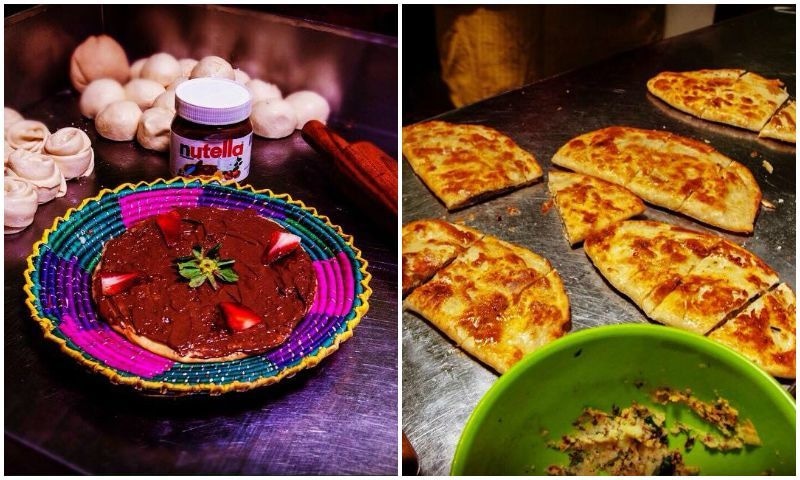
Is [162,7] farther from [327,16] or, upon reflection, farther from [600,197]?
[600,197]

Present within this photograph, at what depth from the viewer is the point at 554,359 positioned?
103 centimetres

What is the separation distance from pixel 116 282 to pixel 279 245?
0.92 ft

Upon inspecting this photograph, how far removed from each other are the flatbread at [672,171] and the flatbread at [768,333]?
0.26 metres

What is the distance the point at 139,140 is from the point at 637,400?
0.98 meters

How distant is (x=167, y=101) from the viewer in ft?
4.32

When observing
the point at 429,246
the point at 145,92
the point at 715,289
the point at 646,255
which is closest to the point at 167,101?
the point at 145,92

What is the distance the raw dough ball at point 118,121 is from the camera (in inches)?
50.6

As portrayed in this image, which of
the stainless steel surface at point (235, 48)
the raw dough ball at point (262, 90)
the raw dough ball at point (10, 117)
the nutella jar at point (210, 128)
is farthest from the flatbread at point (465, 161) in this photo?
the raw dough ball at point (10, 117)

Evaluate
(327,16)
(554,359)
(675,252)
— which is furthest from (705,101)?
(554,359)

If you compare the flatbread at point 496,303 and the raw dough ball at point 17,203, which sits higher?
the raw dough ball at point 17,203

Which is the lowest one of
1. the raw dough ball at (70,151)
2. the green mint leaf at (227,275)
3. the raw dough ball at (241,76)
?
the green mint leaf at (227,275)

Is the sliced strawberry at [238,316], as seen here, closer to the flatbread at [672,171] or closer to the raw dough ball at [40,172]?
the raw dough ball at [40,172]

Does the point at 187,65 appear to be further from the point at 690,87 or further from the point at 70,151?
the point at 690,87

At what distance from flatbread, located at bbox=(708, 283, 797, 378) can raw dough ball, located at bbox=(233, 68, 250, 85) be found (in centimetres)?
104
